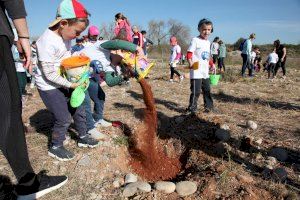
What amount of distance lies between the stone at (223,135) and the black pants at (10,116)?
2.84m

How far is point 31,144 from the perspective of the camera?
4406 mm

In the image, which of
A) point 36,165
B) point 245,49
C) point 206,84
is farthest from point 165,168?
point 245,49

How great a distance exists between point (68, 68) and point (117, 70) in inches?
40.1

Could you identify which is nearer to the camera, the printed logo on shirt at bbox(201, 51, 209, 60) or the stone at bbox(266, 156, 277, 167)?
the stone at bbox(266, 156, 277, 167)

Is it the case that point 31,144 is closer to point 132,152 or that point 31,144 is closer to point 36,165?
point 36,165

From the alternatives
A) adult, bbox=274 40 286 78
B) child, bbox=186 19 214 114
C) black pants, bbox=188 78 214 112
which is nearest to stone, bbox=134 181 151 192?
child, bbox=186 19 214 114

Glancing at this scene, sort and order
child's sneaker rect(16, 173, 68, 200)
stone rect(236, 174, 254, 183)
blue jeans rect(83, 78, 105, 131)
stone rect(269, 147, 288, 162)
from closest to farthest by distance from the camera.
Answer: child's sneaker rect(16, 173, 68, 200)
stone rect(236, 174, 254, 183)
stone rect(269, 147, 288, 162)
blue jeans rect(83, 78, 105, 131)

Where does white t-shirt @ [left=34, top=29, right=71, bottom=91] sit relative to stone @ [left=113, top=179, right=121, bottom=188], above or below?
above

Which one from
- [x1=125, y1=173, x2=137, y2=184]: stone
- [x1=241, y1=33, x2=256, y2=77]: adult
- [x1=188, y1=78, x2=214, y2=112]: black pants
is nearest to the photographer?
[x1=125, y1=173, x2=137, y2=184]: stone

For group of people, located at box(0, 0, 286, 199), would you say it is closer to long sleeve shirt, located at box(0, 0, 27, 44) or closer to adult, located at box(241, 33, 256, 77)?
long sleeve shirt, located at box(0, 0, 27, 44)

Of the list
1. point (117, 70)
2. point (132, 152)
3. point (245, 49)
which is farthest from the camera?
point (245, 49)

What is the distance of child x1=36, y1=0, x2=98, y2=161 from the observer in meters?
3.52

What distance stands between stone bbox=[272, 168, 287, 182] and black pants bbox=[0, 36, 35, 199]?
2.43 metres

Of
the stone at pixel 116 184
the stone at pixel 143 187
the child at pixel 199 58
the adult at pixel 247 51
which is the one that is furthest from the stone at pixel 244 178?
the adult at pixel 247 51
